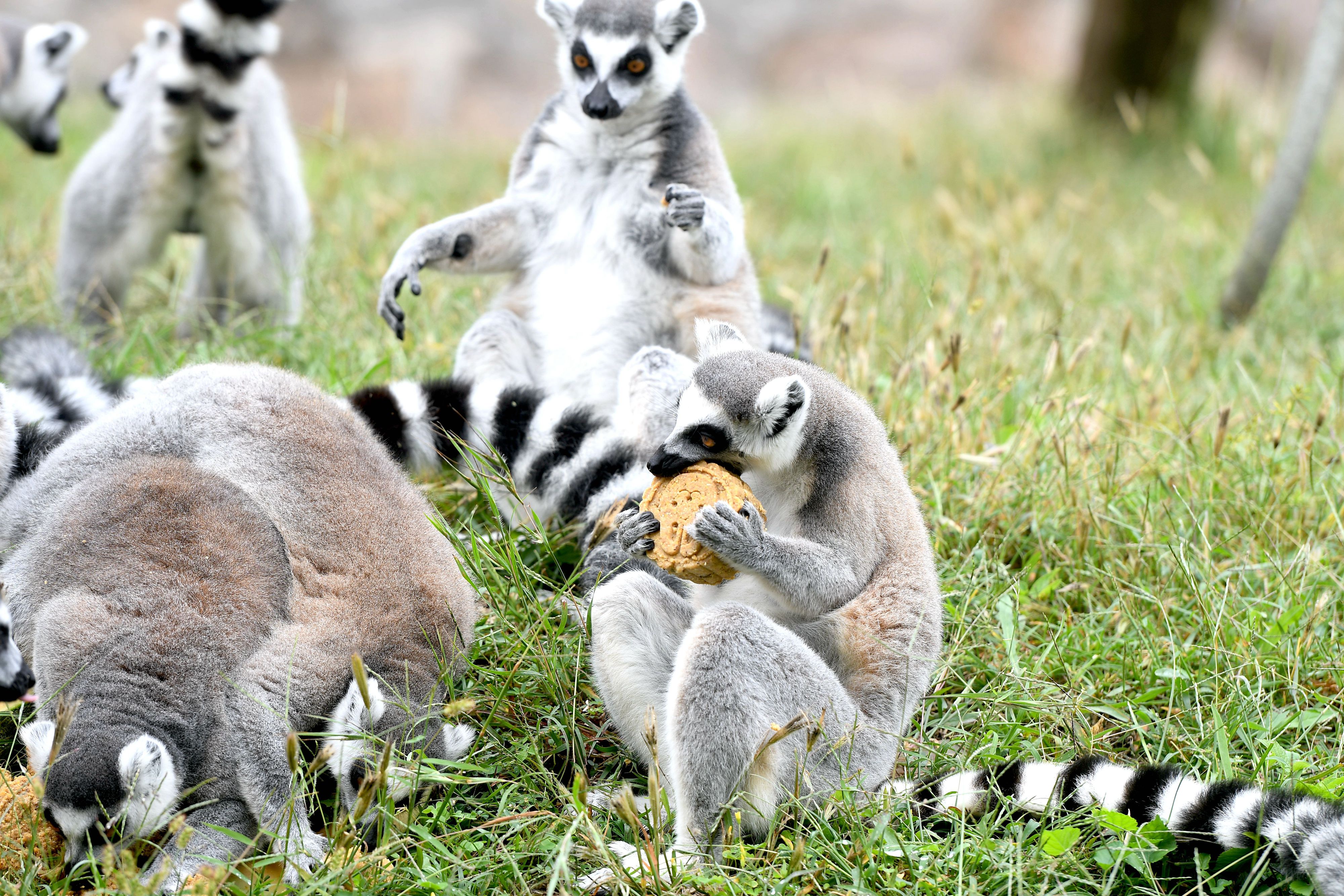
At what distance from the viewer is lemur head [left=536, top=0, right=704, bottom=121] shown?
3.74m

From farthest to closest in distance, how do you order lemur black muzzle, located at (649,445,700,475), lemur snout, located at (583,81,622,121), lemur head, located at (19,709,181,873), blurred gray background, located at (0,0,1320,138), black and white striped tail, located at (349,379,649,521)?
1. blurred gray background, located at (0,0,1320,138)
2. lemur snout, located at (583,81,622,121)
3. black and white striped tail, located at (349,379,649,521)
4. lemur black muzzle, located at (649,445,700,475)
5. lemur head, located at (19,709,181,873)

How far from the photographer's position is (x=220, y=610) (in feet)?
8.46

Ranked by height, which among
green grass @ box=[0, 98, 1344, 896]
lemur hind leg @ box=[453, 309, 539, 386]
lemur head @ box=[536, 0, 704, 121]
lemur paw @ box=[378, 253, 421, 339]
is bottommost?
green grass @ box=[0, 98, 1344, 896]

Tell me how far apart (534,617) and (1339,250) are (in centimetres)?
583

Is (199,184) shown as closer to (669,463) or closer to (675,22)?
(675,22)

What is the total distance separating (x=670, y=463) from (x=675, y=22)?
73.3 inches

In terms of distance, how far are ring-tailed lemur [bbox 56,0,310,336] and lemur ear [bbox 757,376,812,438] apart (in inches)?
120

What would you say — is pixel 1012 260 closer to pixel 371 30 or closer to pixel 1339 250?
pixel 1339 250

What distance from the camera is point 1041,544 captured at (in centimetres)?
350

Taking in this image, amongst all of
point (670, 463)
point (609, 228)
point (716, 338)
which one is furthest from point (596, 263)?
point (670, 463)

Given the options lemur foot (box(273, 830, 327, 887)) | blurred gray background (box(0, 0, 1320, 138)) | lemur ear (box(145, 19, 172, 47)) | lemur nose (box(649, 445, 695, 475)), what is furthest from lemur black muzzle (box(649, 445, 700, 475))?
blurred gray background (box(0, 0, 1320, 138))

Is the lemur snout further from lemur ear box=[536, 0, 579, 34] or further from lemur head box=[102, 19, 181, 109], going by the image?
lemur head box=[102, 19, 181, 109]

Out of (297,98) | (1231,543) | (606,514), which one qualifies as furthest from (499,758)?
(297,98)

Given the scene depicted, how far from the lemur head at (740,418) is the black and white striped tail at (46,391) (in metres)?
1.64
